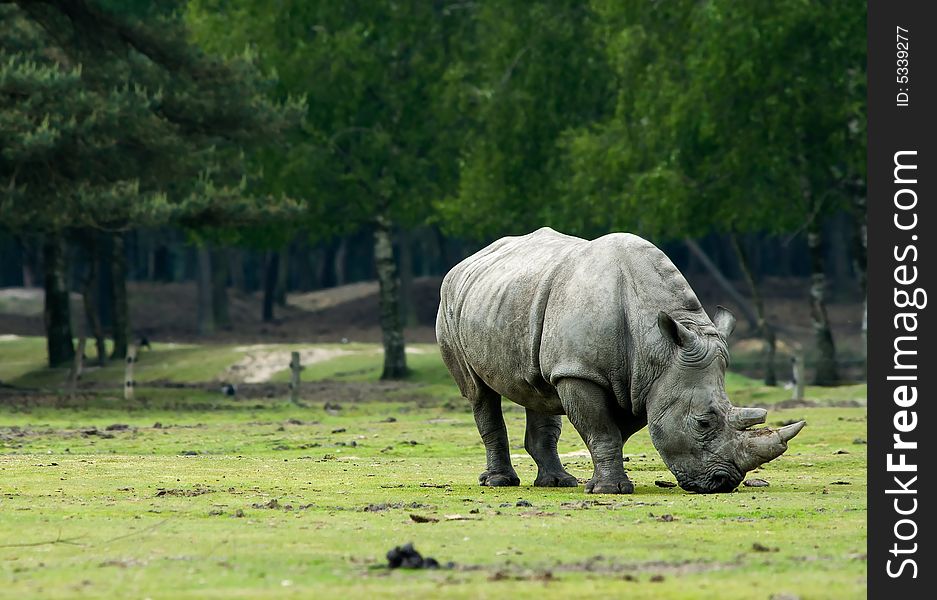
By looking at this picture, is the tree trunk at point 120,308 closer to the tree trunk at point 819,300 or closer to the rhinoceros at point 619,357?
the tree trunk at point 819,300

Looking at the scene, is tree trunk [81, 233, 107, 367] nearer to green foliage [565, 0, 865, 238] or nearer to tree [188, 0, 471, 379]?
tree [188, 0, 471, 379]

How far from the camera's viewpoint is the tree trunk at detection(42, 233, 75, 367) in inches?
1699

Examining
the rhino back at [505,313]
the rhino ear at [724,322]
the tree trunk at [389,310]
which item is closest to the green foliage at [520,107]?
the tree trunk at [389,310]

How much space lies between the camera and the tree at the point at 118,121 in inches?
1319

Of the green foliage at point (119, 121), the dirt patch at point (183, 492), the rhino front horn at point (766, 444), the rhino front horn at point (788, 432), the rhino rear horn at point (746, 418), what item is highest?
the green foliage at point (119, 121)

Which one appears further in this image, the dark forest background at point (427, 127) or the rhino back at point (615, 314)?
the dark forest background at point (427, 127)

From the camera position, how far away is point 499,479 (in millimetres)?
17312

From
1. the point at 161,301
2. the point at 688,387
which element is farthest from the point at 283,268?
the point at 688,387

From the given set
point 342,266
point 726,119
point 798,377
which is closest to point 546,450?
point 798,377

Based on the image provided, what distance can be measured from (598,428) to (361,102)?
29987 millimetres

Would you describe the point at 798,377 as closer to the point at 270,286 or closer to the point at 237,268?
the point at 270,286

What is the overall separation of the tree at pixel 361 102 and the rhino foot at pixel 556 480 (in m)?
26.7

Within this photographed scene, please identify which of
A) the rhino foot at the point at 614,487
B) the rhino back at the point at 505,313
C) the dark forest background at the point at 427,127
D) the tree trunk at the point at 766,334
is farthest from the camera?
the tree trunk at the point at 766,334

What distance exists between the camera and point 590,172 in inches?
1603
